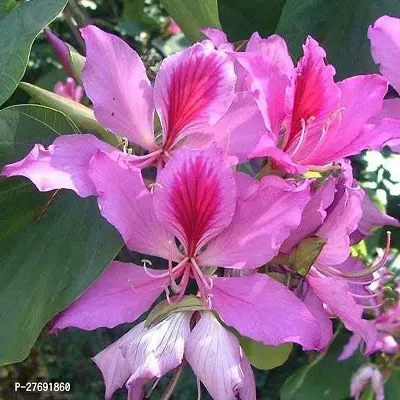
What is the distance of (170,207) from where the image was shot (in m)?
0.48

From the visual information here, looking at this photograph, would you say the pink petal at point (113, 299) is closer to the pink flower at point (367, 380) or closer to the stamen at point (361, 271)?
the stamen at point (361, 271)

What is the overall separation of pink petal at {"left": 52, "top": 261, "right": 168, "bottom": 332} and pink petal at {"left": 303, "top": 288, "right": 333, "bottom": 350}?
100mm

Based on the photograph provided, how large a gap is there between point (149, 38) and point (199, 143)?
1.24 metres

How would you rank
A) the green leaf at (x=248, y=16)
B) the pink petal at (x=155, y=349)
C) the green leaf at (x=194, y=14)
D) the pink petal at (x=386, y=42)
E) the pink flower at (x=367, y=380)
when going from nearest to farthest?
1. the pink petal at (x=155, y=349)
2. the pink petal at (x=386, y=42)
3. the green leaf at (x=194, y=14)
4. the green leaf at (x=248, y=16)
5. the pink flower at (x=367, y=380)

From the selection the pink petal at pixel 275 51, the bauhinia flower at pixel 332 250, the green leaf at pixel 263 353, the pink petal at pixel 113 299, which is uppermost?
the pink petal at pixel 275 51

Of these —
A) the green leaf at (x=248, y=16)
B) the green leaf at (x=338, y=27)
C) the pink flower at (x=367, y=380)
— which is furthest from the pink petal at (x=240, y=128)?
the pink flower at (x=367, y=380)

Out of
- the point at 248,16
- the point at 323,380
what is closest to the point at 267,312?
the point at 248,16

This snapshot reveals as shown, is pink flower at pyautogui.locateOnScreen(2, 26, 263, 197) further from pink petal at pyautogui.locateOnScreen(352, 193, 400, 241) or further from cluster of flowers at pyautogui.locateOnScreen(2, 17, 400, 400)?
pink petal at pyautogui.locateOnScreen(352, 193, 400, 241)

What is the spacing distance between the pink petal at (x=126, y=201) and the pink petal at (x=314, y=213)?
0.08 metres

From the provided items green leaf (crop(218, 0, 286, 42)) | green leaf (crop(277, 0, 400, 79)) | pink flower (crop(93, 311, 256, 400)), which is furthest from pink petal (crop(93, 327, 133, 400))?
green leaf (crop(218, 0, 286, 42))

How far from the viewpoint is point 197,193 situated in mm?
485

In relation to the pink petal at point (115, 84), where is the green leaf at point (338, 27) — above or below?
below

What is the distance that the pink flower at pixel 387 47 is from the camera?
1.85 feet

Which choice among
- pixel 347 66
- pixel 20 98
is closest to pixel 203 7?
pixel 347 66
